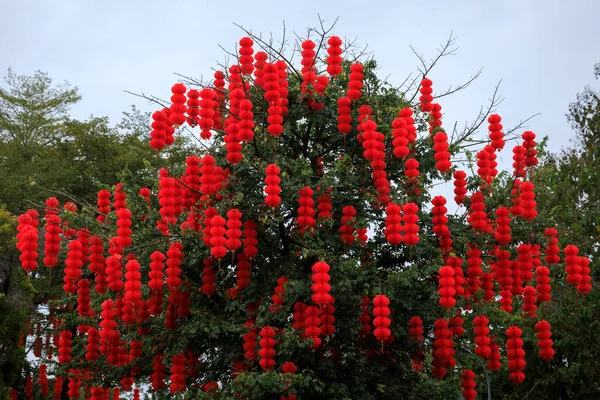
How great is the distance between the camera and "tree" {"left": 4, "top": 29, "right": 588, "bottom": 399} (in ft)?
37.9

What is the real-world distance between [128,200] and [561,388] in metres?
10.8

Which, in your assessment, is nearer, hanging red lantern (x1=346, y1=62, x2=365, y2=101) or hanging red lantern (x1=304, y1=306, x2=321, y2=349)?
hanging red lantern (x1=304, y1=306, x2=321, y2=349)

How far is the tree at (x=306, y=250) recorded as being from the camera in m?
11.6

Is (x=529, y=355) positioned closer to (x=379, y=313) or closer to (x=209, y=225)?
(x=379, y=313)

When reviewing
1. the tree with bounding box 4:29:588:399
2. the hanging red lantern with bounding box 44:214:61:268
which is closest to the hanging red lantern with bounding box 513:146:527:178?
the tree with bounding box 4:29:588:399

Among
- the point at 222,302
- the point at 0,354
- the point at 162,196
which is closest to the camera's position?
the point at 162,196

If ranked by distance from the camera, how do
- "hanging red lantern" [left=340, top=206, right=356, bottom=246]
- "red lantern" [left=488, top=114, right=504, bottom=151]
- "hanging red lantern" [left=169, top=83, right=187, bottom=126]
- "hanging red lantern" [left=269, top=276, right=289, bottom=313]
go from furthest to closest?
"red lantern" [left=488, top=114, right=504, bottom=151]
"hanging red lantern" [left=340, top=206, right=356, bottom=246]
"hanging red lantern" [left=169, top=83, right=187, bottom=126]
"hanging red lantern" [left=269, top=276, right=289, bottom=313]

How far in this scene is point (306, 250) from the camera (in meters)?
11.5

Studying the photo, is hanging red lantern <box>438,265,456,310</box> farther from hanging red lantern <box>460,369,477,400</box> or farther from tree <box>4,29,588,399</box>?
hanging red lantern <box>460,369,477,400</box>

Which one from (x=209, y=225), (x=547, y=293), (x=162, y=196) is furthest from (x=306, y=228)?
(x=547, y=293)

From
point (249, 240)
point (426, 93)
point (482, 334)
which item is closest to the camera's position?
point (249, 240)

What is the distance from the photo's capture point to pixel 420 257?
1326 cm

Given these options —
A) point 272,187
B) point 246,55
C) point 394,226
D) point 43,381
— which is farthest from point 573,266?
point 43,381

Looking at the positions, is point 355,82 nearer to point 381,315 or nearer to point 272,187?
point 272,187
